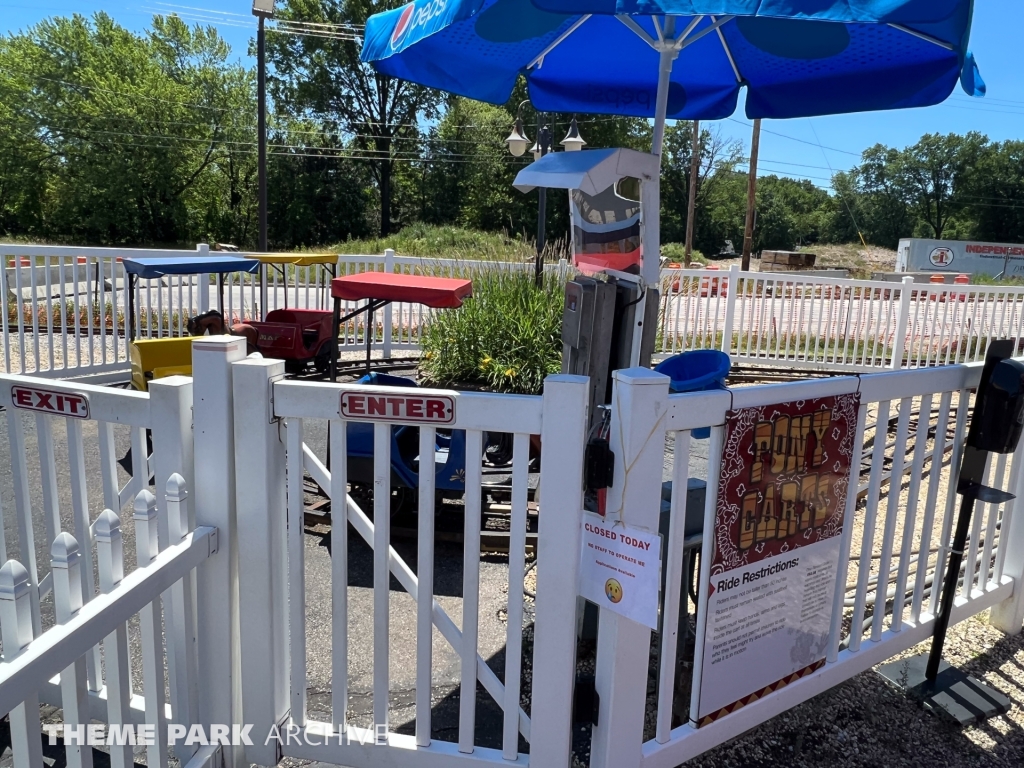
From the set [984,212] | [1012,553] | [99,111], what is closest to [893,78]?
[1012,553]

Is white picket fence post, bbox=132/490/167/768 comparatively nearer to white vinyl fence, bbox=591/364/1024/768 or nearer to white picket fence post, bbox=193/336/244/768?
white picket fence post, bbox=193/336/244/768

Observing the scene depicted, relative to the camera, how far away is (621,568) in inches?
73.4

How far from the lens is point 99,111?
38.7m

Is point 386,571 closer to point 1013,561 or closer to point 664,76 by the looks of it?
point 664,76

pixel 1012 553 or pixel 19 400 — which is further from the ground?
pixel 19 400

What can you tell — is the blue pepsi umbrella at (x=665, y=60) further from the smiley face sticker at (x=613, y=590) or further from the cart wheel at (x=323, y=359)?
the cart wheel at (x=323, y=359)

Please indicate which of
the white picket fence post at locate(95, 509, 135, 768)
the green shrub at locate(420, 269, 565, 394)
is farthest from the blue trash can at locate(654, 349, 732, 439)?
the green shrub at locate(420, 269, 565, 394)

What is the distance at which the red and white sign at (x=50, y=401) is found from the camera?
1.98 metres

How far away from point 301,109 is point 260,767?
47.7m

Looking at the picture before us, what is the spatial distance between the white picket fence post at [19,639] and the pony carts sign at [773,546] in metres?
1.62

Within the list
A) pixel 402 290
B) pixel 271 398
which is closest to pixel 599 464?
pixel 271 398

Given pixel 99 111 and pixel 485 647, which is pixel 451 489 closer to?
pixel 485 647

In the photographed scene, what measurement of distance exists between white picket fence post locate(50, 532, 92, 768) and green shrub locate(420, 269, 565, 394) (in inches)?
231

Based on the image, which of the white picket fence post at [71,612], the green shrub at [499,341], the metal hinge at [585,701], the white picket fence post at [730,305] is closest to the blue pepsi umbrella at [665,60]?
the white picket fence post at [71,612]
